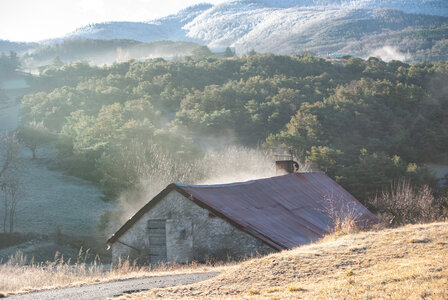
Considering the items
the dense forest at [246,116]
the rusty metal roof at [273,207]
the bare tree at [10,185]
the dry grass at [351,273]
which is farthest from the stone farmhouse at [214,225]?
the bare tree at [10,185]

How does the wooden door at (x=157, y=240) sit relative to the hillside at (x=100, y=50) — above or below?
below

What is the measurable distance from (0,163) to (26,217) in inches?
542

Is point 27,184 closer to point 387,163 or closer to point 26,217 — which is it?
point 26,217

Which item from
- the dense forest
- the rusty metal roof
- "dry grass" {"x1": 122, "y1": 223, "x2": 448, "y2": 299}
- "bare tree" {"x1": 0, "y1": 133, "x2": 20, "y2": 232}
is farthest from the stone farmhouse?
"bare tree" {"x1": 0, "y1": 133, "x2": 20, "y2": 232}

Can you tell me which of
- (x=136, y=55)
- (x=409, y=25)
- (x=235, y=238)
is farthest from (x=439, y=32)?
(x=235, y=238)

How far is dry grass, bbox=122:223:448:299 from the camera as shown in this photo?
25.6ft

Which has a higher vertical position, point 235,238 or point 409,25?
point 409,25

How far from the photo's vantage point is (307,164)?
4362cm

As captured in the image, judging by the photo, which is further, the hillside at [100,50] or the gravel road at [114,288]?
the hillside at [100,50]

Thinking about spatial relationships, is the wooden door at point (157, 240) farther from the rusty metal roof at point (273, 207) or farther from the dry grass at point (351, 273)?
the dry grass at point (351, 273)

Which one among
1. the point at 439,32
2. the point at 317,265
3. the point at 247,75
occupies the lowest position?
the point at 317,265

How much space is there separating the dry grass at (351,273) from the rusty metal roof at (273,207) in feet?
14.6

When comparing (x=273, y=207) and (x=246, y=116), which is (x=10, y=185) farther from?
(x=246, y=116)

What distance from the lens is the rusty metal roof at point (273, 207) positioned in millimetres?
17047
